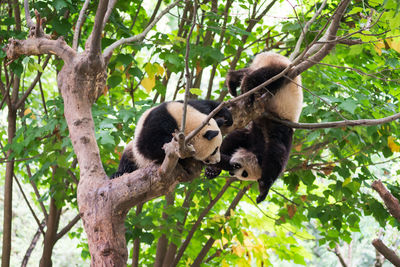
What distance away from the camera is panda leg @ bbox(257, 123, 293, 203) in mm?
4102

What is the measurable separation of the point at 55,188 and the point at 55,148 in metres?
0.77

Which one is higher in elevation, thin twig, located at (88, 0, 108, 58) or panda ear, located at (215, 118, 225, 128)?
thin twig, located at (88, 0, 108, 58)

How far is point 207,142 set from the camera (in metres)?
3.33

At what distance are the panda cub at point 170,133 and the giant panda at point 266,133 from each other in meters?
0.57

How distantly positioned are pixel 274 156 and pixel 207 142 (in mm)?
1020

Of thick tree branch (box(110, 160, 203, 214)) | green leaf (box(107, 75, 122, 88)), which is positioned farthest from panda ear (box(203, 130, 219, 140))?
green leaf (box(107, 75, 122, 88))

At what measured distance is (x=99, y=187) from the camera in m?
2.90

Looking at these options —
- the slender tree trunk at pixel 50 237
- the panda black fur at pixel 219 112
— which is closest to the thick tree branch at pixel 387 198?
the panda black fur at pixel 219 112

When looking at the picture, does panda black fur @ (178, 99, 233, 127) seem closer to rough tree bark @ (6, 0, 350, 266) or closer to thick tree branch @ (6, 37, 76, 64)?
rough tree bark @ (6, 0, 350, 266)

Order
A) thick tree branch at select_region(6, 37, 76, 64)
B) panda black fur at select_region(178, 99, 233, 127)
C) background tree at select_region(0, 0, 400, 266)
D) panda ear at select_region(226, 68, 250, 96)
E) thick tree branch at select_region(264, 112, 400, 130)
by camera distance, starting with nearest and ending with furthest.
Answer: thick tree branch at select_region(264, 112, 400, 130), background tree at select_region(0, 0, 400, 266), panda black fur at select_region(178, 99, 233, 127), thick tree branch at select_region(6, 37, 76, 64), panda ear at select_region(226, 68, 250, 96)

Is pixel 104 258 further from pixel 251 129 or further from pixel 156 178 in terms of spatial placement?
pixel 251 129

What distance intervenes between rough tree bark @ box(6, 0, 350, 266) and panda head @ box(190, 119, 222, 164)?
9cm

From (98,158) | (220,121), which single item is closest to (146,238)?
(98,158)

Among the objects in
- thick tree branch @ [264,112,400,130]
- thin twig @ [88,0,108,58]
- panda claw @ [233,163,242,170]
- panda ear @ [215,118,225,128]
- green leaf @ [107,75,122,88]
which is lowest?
thick tree branch @ [264,112,400,130]
